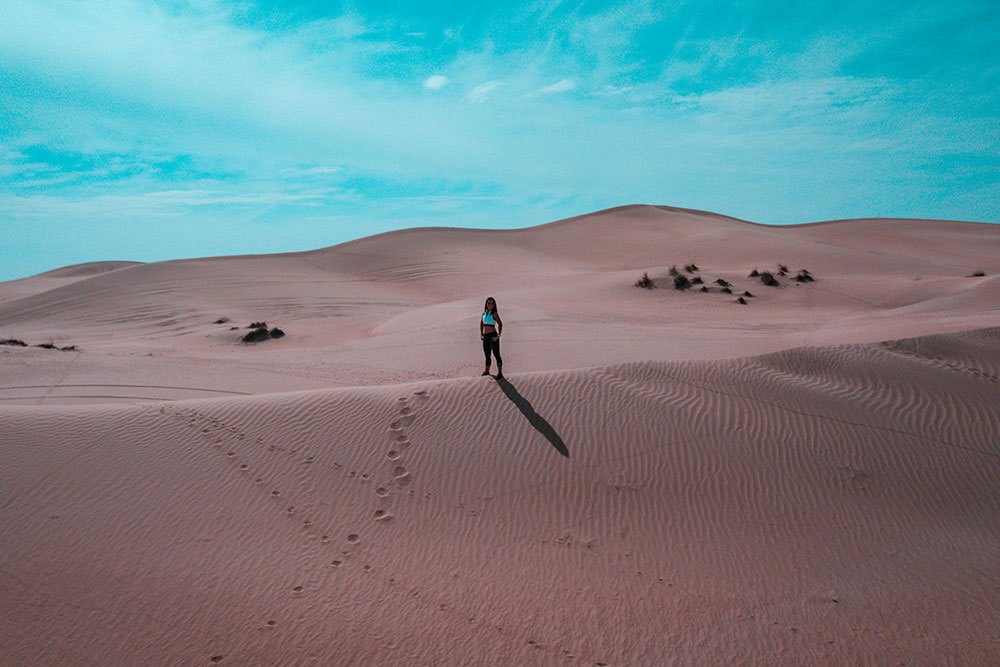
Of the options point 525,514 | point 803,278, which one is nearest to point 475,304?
point 803,278

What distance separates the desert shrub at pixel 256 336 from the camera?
19.1m

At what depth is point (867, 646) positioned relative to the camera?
4387mm

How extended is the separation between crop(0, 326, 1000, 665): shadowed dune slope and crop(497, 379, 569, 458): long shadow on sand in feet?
0.19

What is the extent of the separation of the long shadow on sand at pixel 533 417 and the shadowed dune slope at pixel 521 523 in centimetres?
6

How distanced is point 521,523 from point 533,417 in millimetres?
1917

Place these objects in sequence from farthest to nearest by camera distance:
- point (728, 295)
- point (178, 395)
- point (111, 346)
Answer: point (728, 295)
point (111, 346)
point (178, 395)

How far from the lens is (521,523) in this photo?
5.79 meters

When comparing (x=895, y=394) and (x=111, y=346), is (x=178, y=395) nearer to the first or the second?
(x=111, y=346)

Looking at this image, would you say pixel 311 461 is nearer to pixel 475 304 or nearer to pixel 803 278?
pixel 475 304

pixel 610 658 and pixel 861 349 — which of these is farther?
pixel 861 349

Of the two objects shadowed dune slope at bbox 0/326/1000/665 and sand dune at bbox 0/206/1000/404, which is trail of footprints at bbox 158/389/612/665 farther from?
sand dune at bbox 0/206/1000/404

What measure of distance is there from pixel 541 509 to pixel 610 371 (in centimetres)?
308

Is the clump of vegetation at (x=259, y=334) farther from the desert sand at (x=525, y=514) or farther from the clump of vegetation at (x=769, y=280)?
the clump of vegetation at (x=769, y=280)

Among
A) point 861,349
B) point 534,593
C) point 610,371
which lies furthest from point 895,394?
point 534,593
